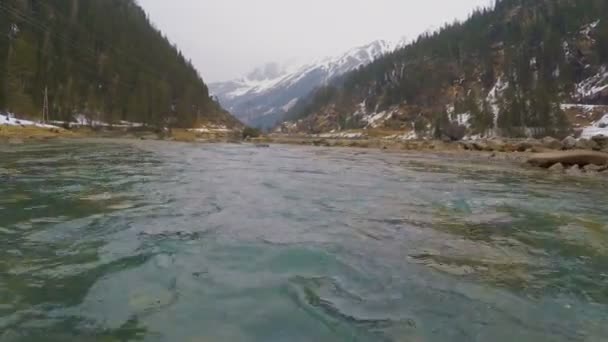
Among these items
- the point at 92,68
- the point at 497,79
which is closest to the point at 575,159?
the point at 92,68

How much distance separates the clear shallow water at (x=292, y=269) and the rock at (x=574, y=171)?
10.2 meters

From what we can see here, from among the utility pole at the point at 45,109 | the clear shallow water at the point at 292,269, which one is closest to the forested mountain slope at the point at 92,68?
the utility pole at the point at 45,109

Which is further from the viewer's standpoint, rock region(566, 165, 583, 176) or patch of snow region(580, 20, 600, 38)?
patch of snow region(580, 20, 600, 38)

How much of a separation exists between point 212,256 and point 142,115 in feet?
327

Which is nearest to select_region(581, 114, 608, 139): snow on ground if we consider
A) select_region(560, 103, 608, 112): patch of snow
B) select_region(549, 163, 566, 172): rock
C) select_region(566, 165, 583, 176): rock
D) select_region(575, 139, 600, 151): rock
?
select_region(560, 103, 608, 112): patch of snow

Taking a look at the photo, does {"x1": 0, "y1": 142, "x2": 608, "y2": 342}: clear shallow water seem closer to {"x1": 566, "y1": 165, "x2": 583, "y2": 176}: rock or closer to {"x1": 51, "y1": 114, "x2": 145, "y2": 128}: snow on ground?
{"x1": 566, "y1": 165, "x2": 583, "y2": 176}: rock

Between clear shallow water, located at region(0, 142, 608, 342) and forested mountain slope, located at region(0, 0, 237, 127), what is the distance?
228 feet

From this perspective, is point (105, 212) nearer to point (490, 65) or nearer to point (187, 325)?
point (187, 325)

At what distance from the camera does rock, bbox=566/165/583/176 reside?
62.7 ft

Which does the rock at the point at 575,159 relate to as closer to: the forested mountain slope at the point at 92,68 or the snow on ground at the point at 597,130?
the snow on ground at the point at 597,130

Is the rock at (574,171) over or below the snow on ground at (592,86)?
below

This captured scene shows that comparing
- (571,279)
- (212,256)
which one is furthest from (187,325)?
(571,279)

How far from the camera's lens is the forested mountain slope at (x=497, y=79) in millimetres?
79062

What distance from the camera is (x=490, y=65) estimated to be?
13075cm
